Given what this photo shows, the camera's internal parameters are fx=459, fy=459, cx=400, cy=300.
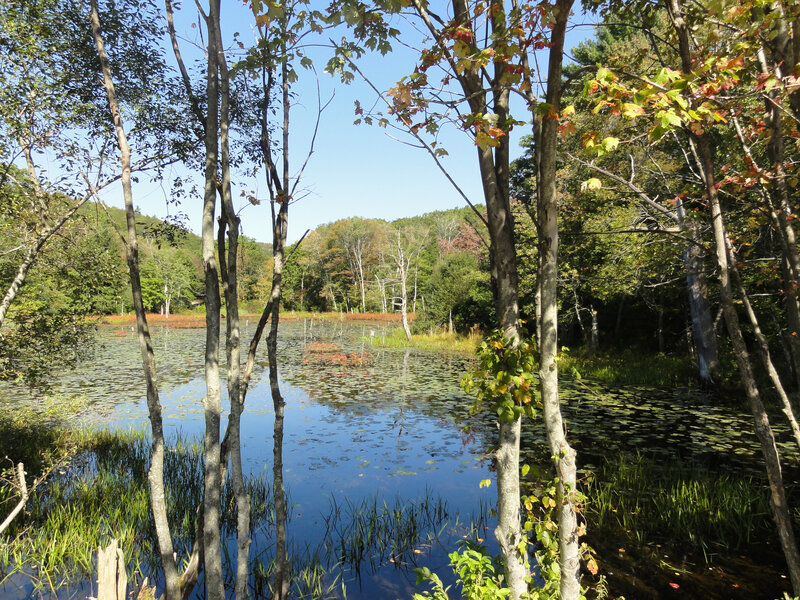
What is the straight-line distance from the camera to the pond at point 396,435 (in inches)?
202

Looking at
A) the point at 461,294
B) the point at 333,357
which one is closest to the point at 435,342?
the point at 461,294

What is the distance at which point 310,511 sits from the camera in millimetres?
5605

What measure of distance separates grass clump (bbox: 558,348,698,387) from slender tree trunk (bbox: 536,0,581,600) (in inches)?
394

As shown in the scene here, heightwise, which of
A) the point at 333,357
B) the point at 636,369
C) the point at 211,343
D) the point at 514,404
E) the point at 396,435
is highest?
the point at 211,343

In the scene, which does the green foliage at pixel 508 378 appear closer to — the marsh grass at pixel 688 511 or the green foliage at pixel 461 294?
the marsh grass at pixel 688 511

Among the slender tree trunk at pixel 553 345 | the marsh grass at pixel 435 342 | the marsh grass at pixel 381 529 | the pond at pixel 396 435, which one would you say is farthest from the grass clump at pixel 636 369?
the slender tree trunk at pixel 553 345

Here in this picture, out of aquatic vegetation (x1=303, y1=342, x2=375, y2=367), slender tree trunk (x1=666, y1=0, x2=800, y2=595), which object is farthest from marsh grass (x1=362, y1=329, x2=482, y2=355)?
slender tree trunk (x1=666, y1=0, x2=800, y2=595)

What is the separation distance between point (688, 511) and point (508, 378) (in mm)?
4019

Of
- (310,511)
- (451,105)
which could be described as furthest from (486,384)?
(310,511)

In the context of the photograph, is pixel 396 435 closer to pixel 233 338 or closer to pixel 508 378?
pixel 233 338

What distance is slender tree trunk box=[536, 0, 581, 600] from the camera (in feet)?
7.20

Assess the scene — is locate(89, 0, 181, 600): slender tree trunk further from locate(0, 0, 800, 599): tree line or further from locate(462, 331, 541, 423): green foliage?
locate(462, 331, 541, 423): green foliage

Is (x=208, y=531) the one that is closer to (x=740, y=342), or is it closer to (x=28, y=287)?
(x=740, y=342)

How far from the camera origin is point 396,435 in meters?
8.83
